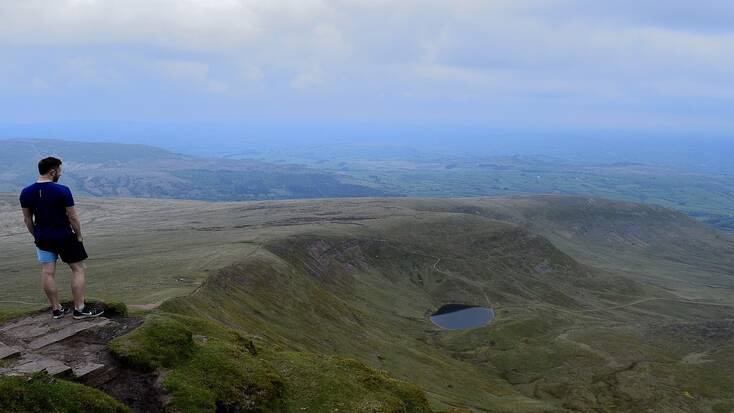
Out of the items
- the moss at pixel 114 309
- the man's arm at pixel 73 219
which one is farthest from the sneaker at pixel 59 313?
the man's arm at pixel 73 219

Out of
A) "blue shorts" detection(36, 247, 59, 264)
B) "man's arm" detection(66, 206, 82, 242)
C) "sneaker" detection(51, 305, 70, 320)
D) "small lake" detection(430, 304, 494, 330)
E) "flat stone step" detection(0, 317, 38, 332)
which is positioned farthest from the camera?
"small lake" detection(430, 304, 494, 330)

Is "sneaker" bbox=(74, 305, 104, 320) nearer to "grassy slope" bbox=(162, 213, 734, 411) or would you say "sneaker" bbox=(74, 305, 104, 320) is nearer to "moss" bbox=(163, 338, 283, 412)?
"moss" bbox=(163, 338, 283, 412)

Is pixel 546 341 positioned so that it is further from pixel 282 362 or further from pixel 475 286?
pixel 282 362

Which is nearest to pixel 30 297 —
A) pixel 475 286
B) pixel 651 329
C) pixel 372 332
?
pixel 372 332

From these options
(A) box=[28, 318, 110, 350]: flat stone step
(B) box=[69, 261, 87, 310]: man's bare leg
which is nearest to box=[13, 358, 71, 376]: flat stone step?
(A) box=[28, 318, 110, 350]: flat stone step

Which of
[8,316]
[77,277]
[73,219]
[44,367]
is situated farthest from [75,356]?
[8,316]

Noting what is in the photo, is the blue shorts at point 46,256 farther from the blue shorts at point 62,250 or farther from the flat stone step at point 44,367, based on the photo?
the flat stone step at point 44,367
